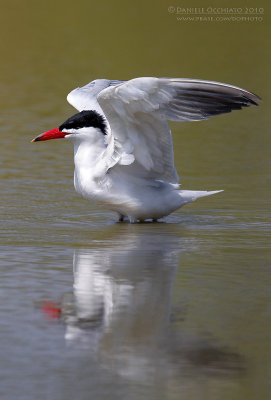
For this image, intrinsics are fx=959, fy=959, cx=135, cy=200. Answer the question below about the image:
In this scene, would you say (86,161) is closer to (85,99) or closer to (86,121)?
(86,121)

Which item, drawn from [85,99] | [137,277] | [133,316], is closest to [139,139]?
[85,99]

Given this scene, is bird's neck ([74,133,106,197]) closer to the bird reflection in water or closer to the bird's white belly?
the bird's white belly

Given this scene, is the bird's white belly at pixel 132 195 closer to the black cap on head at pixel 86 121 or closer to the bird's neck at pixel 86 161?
the bird's neck at pixel 86 161

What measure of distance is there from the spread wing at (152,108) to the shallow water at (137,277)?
0.60m

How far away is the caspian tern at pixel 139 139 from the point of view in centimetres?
680

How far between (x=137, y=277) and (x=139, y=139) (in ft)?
6.36

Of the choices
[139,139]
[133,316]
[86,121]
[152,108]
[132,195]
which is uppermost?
[152,108]

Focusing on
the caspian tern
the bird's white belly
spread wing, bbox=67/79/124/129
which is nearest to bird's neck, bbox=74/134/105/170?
the caspian tern

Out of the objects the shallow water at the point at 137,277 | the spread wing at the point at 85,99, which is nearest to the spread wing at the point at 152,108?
the shallow water at the point at 137,277

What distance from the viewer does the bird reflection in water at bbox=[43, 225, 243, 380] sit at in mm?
4160

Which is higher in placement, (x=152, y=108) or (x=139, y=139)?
(x=152, y=108)

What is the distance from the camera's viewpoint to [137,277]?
563 cm

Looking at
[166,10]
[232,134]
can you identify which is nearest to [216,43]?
[166,10]

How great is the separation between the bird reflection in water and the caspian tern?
0.94 meters
